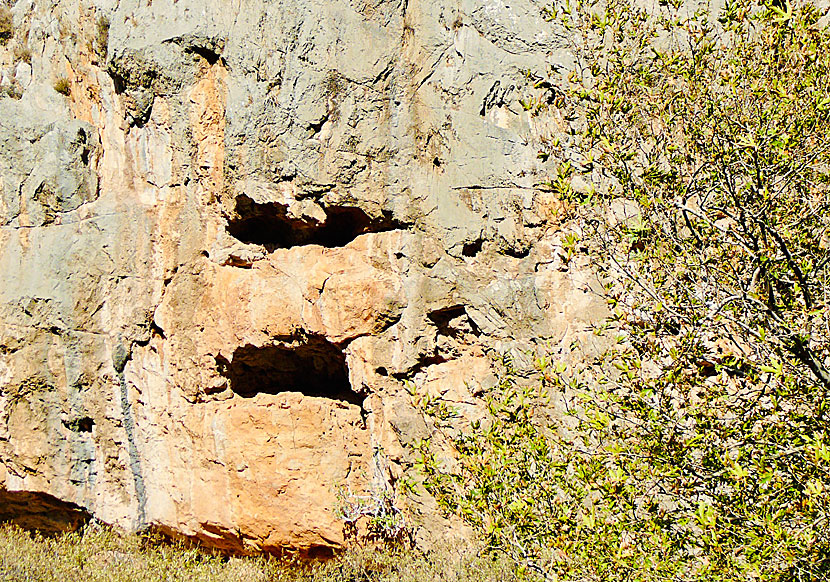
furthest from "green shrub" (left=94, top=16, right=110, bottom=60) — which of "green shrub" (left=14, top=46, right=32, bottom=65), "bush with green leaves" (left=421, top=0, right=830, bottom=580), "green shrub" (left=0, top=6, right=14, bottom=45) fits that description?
"bush with green leaves" (left=421, top=0, right=830, bottom=580)

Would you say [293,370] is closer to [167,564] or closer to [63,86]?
[167,564]

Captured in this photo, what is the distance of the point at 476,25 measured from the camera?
235 inches

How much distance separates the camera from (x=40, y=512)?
678 cm

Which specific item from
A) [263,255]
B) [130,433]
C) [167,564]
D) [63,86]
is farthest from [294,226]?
[167,564]

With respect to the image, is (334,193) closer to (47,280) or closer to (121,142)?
(121,142)

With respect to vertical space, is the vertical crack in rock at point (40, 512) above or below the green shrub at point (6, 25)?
below

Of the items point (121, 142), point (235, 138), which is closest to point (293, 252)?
point (235, 138)

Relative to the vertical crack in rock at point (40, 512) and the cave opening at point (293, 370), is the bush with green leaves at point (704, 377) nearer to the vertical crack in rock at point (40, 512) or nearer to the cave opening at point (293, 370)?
the cave opening at point (293, 370)

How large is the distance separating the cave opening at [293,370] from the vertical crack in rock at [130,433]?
3.22 feet

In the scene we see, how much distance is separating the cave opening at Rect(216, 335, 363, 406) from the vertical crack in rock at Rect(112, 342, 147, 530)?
98 cm

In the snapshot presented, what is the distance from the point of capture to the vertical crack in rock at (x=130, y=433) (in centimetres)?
643

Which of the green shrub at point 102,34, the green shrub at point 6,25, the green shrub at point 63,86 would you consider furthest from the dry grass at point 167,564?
the green shrub at point 6,25

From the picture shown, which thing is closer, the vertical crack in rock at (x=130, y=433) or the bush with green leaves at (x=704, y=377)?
the bush with green leaves at (x=704, y=377)

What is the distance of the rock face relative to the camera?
18.9 ft
